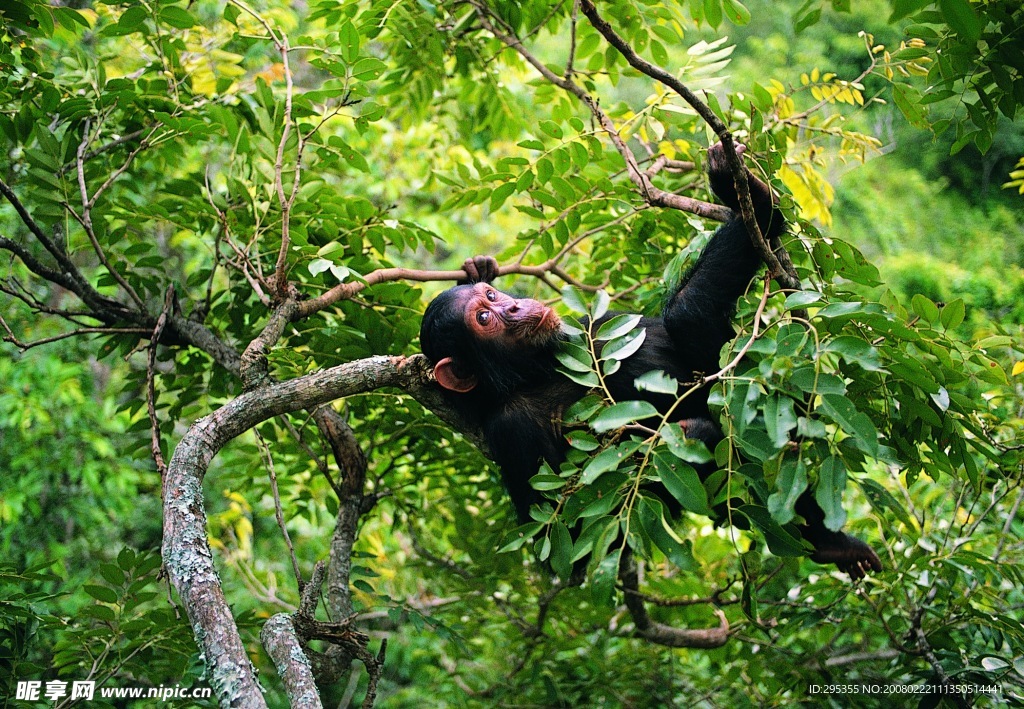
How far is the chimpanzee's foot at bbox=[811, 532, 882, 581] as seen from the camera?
268 centimetres

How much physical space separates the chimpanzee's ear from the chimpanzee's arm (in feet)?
2.33

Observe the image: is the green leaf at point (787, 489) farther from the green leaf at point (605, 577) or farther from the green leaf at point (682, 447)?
the green leaf at point (605, 577)

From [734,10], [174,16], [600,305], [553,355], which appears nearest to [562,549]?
[600,305]

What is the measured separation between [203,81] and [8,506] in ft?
9.95

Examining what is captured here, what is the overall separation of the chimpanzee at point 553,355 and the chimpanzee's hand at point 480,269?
0.20 m

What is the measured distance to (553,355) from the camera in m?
2.53

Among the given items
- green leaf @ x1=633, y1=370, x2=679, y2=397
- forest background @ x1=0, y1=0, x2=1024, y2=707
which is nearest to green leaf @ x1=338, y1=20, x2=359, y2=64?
forest background @ x1=0, y1=0, x2=1024, y2=707

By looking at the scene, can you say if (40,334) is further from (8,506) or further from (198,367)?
(198,367)

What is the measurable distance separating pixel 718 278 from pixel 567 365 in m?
0.81

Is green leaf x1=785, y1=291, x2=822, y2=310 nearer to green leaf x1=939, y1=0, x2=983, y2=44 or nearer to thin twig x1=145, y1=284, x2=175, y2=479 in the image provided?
green leaf x1=939, y1=0, x2=983, y2=44

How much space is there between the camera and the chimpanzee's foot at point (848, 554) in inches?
106

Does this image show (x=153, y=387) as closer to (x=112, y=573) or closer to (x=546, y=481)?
(x=112, y=573)

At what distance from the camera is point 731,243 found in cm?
239

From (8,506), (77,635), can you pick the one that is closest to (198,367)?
(77,635)
